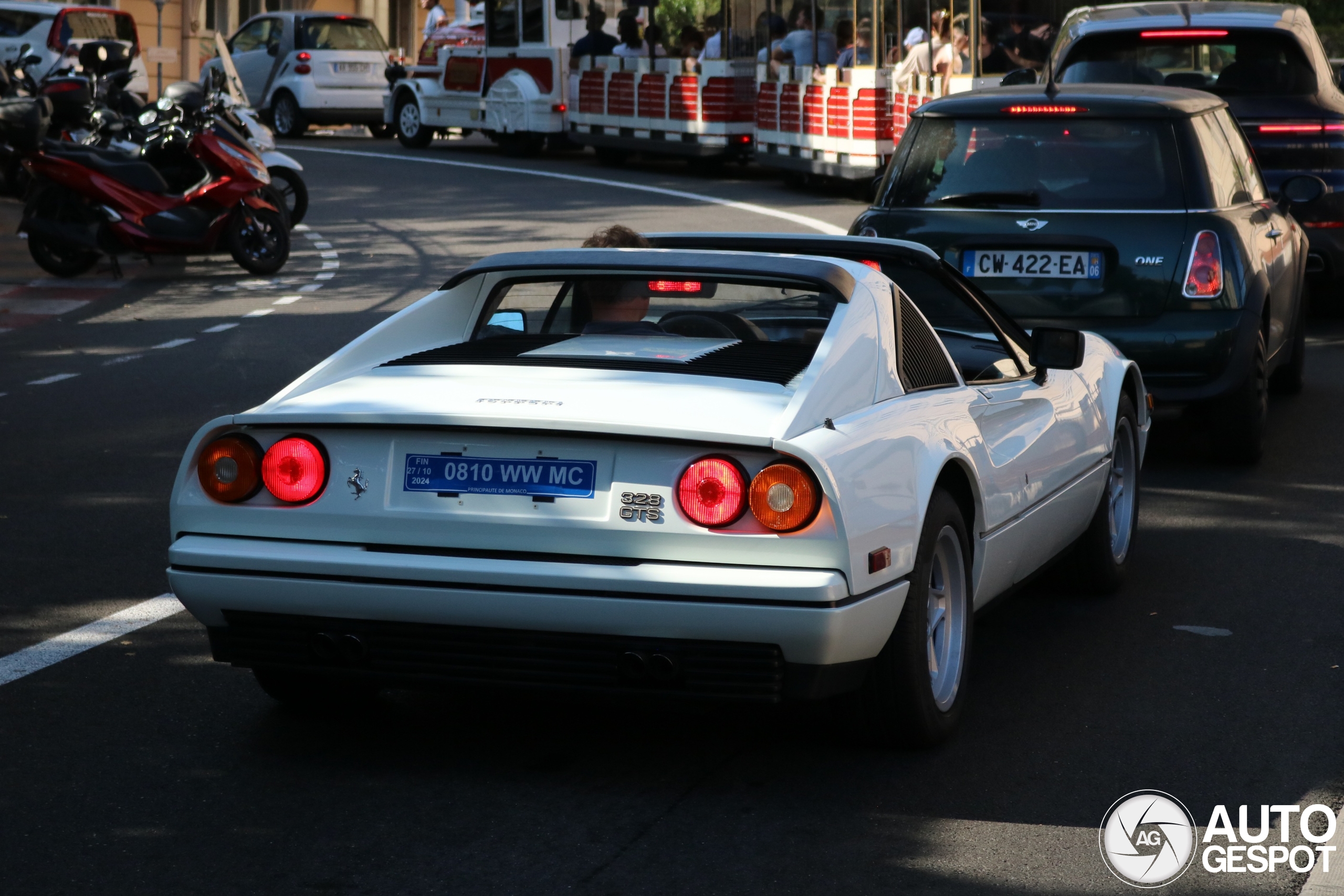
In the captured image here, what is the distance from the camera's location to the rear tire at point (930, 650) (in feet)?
14.7

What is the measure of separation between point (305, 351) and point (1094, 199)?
520cm

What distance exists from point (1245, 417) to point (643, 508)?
4963 millimetres

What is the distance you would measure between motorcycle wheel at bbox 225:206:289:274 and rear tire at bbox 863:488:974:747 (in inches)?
454

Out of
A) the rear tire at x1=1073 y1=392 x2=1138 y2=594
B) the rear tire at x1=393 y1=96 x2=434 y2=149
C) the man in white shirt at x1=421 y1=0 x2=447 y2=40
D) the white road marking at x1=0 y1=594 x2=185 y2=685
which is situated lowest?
the white road marking at x1=0 y1=594 x2=185 y2=685

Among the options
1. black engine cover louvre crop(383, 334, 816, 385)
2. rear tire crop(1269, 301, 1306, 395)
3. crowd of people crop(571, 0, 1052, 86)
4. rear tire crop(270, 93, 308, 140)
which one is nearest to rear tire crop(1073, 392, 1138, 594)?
black engine cover louvre crop(383, 334, 816, 385)

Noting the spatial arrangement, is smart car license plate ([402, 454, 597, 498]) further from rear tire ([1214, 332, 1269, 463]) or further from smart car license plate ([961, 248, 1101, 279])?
rear tire ([1214, 332, 1269, 463])

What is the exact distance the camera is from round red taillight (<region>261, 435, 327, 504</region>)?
4.44m

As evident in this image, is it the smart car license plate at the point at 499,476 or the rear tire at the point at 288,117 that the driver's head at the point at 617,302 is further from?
the rear tire at the point at 288,117

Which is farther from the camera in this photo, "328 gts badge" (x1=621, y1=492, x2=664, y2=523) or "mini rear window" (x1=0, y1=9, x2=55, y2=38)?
"mini rear window" (x1=0, y1=9, x2=55, y2=38)

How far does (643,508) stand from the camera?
421 centimetres

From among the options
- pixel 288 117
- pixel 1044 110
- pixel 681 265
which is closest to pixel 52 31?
pixel 288 117

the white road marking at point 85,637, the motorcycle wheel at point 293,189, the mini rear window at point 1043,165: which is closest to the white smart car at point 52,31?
the motorcycle wheel at point 293,189

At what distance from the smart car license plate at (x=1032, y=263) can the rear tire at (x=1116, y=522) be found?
1.58 meters

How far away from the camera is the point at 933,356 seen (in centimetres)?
514
